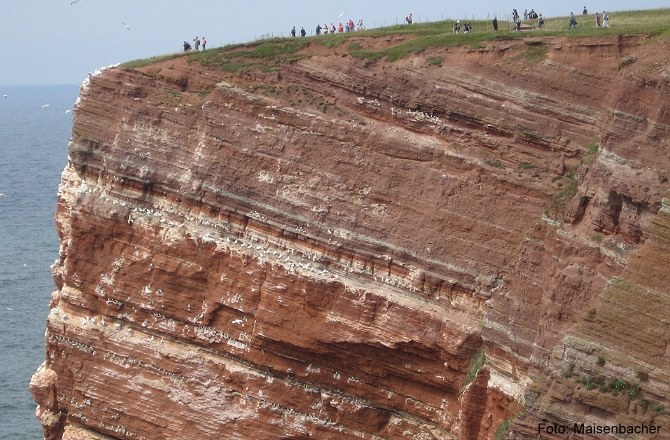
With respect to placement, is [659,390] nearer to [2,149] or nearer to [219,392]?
[219,392]

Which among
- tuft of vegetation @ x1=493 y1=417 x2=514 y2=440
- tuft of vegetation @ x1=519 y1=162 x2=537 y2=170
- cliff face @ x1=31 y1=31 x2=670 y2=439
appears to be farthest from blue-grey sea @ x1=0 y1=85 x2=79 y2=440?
tuft of vegetation @ x1=519 y1=162 x2=537 y2=170

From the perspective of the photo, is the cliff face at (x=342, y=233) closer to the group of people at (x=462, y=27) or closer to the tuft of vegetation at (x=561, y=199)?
the tuft of vegetation at (x=561, y=199)

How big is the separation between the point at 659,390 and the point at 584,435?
6.39 feet

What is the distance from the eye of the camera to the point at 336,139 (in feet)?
107

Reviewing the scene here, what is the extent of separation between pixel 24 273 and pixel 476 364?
4692 centimetres

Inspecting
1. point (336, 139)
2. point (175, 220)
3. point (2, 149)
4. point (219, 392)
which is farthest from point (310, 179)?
point (2, 149)

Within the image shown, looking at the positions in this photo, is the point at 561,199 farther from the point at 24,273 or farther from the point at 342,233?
the point at 24,273

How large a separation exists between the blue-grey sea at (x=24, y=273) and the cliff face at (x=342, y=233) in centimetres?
1653

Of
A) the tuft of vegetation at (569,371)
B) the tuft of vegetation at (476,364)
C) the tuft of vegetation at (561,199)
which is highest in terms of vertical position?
the tuft of vegetation at (561,199)

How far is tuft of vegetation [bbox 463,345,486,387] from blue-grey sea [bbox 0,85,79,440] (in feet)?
85.9

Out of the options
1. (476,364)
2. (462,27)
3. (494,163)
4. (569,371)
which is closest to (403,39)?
(462,27)

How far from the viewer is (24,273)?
231 feet

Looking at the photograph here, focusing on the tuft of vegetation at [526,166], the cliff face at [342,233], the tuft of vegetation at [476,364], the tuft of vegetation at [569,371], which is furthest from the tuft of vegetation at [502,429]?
the tuft of vegetation at [526,166]

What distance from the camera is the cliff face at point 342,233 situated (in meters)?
28.6
